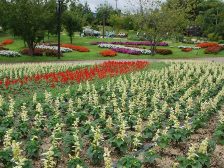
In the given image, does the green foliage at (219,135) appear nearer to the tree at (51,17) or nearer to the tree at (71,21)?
the tree at (51,17)

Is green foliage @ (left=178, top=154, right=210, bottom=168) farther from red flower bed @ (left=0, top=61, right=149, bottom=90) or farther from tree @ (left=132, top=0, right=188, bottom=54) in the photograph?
tree @ (left=132, top=0, right=188, bottom=54)

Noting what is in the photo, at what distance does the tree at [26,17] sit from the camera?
107ft

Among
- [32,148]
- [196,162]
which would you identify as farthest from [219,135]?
[32,148]

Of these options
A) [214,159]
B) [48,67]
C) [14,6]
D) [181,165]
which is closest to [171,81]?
[48,67]

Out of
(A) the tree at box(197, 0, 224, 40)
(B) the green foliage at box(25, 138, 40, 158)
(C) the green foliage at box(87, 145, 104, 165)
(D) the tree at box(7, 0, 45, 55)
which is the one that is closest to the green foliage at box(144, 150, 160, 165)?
(C) the green foliage at box(87, 145, 104, 165)

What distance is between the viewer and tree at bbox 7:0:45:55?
3262 cm

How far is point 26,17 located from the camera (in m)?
32.8

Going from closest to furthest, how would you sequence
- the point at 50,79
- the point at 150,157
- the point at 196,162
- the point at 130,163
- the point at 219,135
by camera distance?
the point at 130,163, the point at 196,162, the point at 150,157, the point at 219,135, the point at 50,79

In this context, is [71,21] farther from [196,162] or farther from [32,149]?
[196,162]

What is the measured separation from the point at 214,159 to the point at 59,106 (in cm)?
552

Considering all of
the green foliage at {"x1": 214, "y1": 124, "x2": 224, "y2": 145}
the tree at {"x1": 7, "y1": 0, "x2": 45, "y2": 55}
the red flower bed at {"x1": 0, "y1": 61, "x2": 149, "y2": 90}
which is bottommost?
the green foliage at {"x1": 214, "y1": 124, "x2": 224, "y2": 145}

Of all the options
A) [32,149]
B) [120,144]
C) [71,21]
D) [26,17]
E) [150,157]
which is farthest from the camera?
[71,21]

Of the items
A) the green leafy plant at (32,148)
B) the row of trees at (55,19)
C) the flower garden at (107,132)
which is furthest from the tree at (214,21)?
the green leafy plant at (32,148)

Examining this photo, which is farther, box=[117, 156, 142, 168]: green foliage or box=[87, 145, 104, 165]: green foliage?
box=[87, 145, 104, 165]: green foliage
